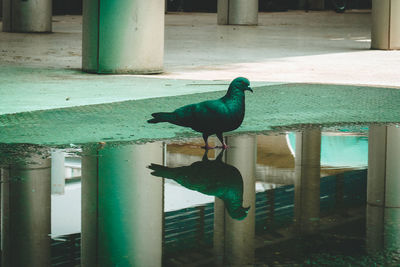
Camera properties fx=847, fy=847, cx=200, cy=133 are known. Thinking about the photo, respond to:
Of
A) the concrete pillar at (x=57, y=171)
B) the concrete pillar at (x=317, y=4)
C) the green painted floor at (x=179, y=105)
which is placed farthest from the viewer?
the concrete pillar at (x=317, y=4)

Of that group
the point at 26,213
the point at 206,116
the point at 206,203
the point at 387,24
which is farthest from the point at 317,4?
the point at 26,213

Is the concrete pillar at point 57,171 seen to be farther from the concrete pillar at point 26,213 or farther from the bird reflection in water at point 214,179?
the bird reflection in water at point 214,179

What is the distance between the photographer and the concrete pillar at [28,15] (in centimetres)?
2002

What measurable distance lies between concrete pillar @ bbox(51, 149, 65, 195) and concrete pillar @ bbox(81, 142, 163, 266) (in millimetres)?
143

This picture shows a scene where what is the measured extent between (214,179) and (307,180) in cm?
60

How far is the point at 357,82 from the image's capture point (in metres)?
10.5

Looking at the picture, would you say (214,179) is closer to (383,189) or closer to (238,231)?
(383,189)

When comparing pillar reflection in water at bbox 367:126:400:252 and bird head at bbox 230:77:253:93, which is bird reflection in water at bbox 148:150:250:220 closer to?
bird head at bbox 230:77:253:93

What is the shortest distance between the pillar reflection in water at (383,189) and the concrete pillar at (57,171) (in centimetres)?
186

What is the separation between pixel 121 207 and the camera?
468 centimetres

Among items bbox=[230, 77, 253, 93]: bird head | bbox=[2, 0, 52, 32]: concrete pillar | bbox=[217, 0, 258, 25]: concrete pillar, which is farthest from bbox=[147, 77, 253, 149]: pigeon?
bbox=[217, 0, 258, 25]: concrete pillar

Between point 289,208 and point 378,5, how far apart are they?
12.2 m

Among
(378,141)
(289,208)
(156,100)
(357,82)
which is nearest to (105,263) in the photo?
(289,208)

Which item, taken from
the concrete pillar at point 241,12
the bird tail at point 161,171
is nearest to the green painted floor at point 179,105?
the bird tail at point 161,171
